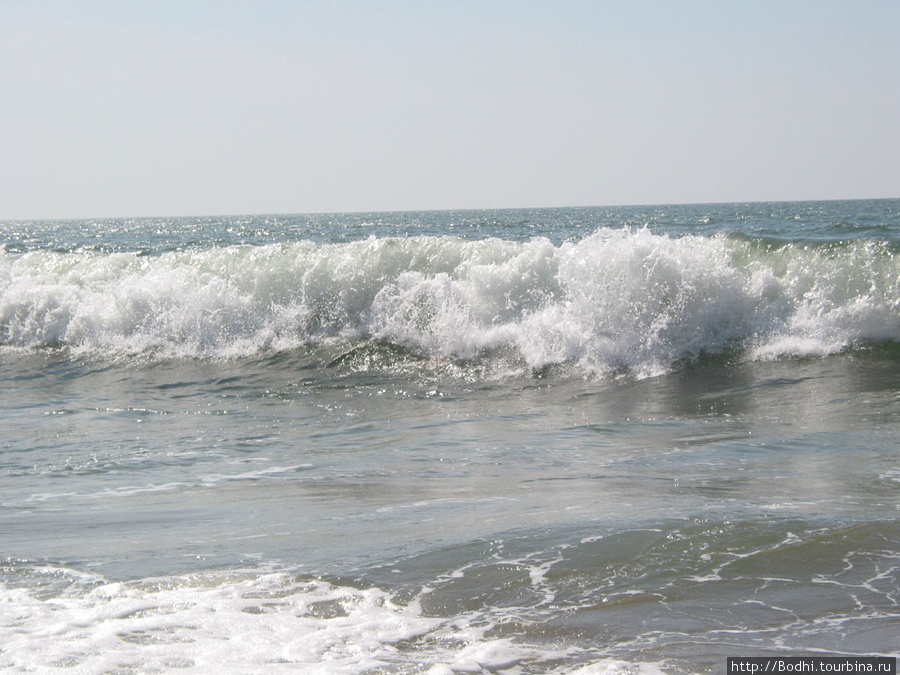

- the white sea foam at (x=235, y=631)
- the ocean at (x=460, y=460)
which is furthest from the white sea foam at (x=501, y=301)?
the white sea foam at (x=235, y=631)

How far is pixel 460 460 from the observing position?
6727 millimetres

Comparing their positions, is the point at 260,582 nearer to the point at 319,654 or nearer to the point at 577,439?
the point at 319,654

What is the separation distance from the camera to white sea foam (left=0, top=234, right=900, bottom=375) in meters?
10.7

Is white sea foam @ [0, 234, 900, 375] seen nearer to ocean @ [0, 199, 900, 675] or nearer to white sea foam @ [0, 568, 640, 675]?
ocean @ [0, 199, 900, 675]

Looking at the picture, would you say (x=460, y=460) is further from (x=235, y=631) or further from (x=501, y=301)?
(x=501, y=301)

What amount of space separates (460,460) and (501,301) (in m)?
5.66

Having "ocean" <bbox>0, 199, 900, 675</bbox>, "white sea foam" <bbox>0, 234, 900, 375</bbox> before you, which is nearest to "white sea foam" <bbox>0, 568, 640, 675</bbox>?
"ocean" <bbox>0, 199, 900, 675</bbox>

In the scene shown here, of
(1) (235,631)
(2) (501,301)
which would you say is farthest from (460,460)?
(2) (501,301)

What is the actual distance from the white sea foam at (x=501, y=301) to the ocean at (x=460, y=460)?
0.05m

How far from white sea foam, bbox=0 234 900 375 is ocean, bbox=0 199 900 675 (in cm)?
5

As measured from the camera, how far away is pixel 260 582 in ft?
13.8

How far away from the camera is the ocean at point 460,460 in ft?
11.8

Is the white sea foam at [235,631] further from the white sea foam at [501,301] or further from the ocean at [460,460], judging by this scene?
the white sea foam at [501,301]

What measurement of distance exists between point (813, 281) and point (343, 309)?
6566mm
